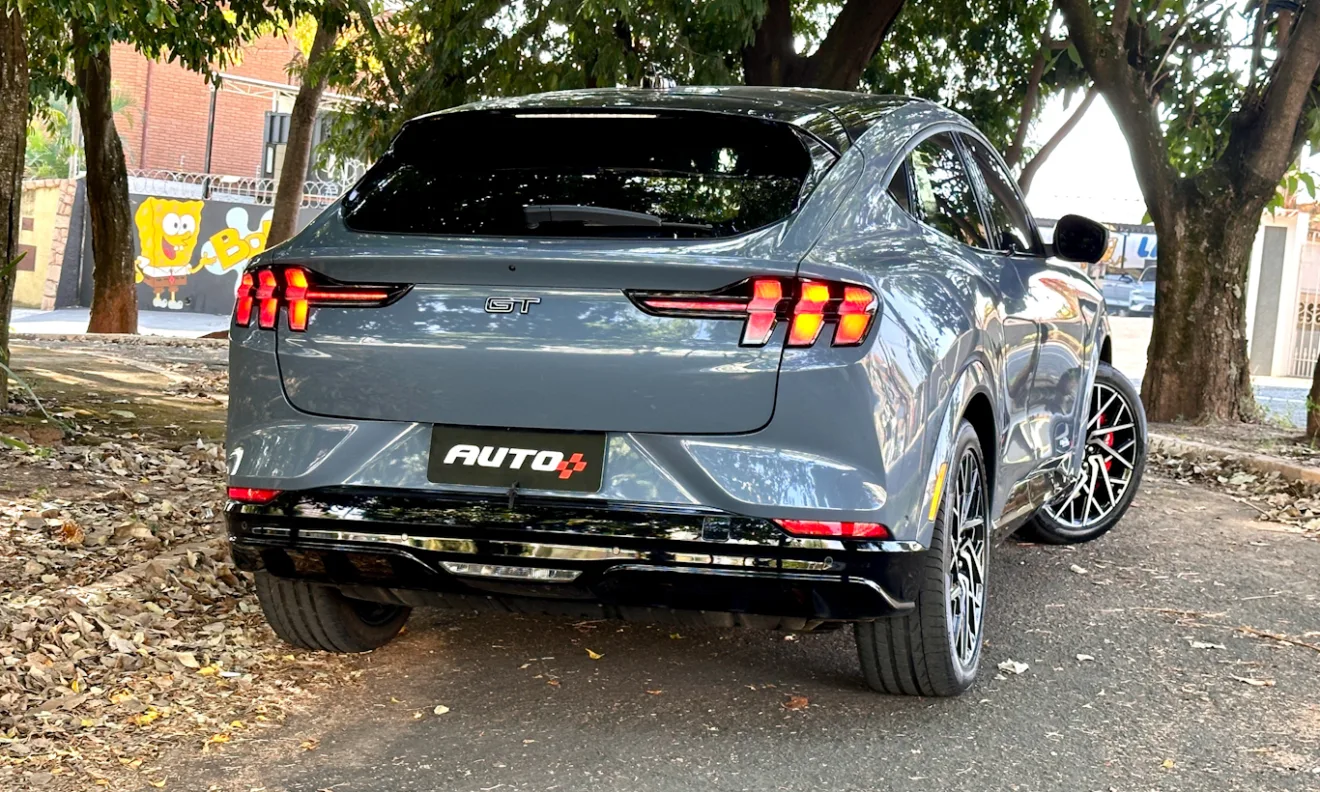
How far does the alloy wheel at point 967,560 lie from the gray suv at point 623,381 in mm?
35

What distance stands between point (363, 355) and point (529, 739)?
1094 millimetres

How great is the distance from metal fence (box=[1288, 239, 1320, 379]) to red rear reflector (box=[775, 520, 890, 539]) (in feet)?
89.2

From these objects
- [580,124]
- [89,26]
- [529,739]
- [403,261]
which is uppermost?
[89,26]

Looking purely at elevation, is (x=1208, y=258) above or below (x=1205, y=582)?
above

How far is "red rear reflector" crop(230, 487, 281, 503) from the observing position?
152 inches

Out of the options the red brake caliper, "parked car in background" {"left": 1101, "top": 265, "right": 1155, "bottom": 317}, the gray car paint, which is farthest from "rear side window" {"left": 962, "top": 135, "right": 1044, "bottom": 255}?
"parked car in background" {"left": 1101, "top": 265, "right": 1155, "bottom": 317}

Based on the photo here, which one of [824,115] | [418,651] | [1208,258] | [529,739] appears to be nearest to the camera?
[529,739]

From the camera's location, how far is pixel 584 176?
3941 mm

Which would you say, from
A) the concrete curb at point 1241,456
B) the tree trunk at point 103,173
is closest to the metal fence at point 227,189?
the tree trunk at point 103,173

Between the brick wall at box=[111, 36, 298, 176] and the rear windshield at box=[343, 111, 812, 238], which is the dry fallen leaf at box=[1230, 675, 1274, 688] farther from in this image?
the brick wall at box=[111, 36, 298, 176]

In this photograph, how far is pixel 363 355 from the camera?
12.3 ft

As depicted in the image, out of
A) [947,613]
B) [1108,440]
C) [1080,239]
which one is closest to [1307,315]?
Answer: [1108,440]

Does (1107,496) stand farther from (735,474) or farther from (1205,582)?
(735,474)

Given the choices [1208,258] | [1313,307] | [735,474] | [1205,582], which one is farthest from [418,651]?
[1313,307]
